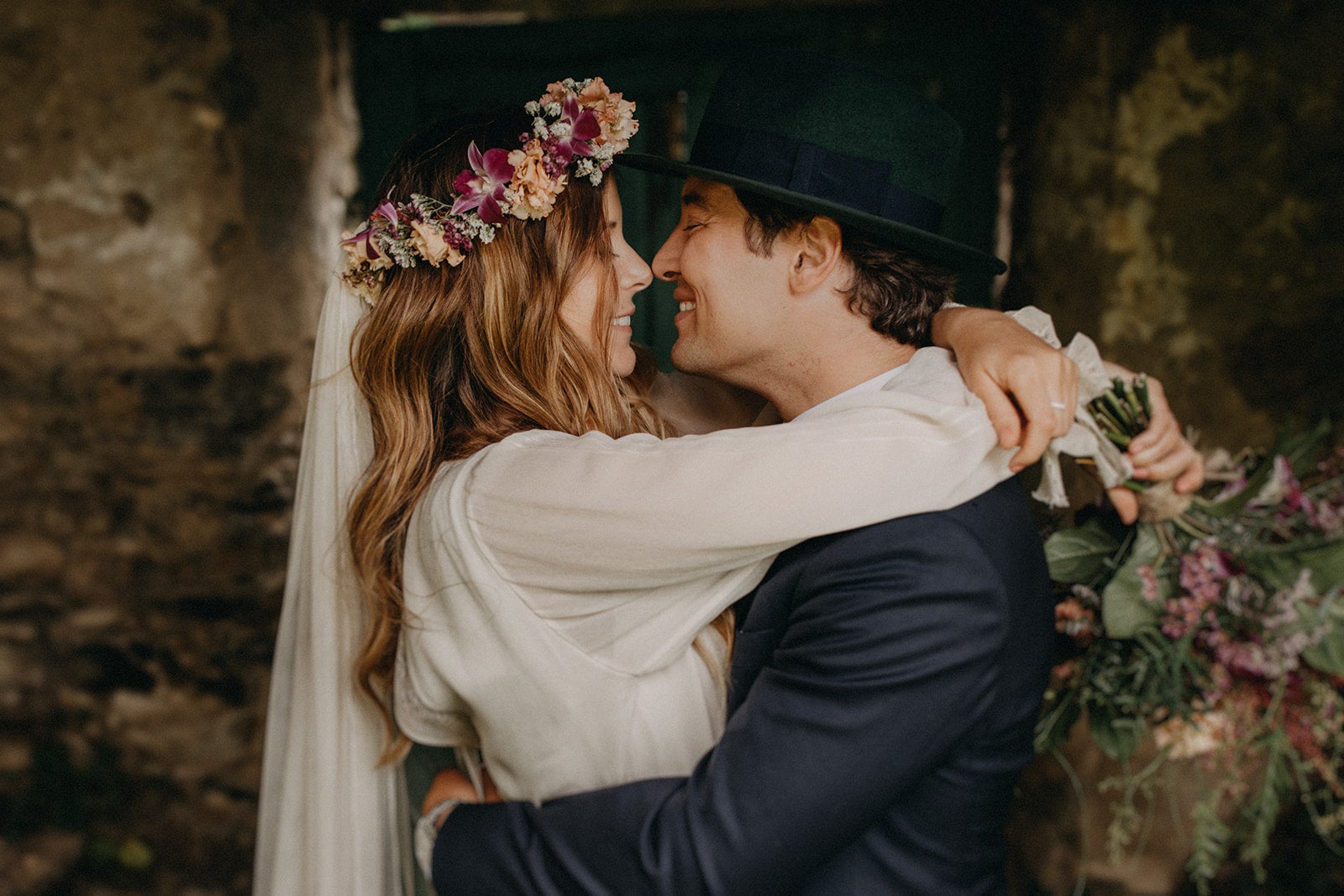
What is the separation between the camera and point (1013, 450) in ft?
4.19

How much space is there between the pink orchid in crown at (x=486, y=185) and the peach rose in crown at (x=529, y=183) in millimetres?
17

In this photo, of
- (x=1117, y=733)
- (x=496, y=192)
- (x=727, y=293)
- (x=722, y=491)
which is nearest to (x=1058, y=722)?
(x=1117, y=733)

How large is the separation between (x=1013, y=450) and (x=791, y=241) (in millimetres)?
571

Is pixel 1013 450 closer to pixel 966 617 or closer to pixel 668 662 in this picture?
pixel 966 617

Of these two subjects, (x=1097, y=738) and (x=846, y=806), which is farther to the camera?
(x=1097, y=738)

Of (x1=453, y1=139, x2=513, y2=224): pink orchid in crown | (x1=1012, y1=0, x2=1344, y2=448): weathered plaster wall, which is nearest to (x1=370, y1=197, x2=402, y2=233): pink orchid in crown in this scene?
(x1=453, y1=139, x2=513, y2=224): pink orchid in crown

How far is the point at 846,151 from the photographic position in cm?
147

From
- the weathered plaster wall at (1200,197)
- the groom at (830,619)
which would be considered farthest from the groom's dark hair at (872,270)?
the weathered plaster wall at (1200,197)

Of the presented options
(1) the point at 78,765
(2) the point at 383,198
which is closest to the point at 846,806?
(2) the point at 383,198

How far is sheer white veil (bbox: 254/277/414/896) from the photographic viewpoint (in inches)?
61.1

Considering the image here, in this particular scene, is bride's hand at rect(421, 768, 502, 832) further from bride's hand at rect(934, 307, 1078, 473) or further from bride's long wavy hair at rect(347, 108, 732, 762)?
bride's hand at rect(934, 307, 1078, 473)

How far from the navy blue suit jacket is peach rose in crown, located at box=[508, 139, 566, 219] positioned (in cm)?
76

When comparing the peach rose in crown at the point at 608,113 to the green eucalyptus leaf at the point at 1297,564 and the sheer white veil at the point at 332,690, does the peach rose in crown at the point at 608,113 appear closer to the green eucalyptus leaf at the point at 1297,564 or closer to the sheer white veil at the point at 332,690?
the sheer white veil at the point at 332,690

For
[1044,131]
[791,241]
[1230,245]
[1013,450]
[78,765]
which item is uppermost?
[1044,131]
